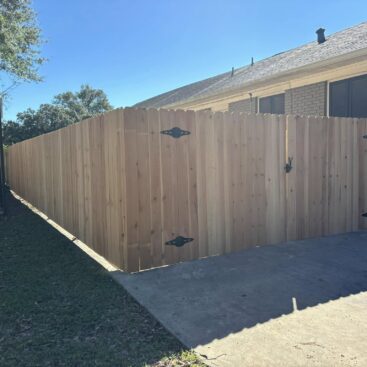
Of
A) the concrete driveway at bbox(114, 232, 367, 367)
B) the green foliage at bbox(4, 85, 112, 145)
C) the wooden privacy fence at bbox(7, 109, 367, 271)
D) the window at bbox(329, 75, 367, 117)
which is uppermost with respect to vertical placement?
the green foliage at bbox(4, 85, 112, 145)

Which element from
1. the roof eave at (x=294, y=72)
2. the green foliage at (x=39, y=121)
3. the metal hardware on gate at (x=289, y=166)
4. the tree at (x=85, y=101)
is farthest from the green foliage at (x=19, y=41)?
the tree at (x=85, y=101)

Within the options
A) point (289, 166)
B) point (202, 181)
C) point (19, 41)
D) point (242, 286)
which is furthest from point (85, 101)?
point (242, 286)

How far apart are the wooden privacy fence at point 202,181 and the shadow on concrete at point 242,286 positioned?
0.41 m

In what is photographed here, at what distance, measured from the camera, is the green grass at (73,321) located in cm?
278

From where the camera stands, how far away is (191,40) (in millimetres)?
14234

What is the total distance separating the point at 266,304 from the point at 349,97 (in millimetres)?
6616

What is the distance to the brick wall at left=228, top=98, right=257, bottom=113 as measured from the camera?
11.3 metres

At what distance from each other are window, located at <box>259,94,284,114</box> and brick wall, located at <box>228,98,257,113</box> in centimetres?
21

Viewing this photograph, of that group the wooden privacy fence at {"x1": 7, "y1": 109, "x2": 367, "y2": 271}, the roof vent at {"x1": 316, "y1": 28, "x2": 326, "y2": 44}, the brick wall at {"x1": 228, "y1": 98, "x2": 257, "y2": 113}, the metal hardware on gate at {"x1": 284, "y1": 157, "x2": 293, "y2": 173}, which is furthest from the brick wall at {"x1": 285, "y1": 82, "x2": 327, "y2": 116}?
the metal hardware on gate at {"x1": 284, "y1": 157, "x2": 293, "y2": 173}

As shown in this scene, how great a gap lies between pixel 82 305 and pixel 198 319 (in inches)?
46.1

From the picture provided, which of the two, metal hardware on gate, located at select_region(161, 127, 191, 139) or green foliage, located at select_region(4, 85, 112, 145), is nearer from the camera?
metal hardware on gate, located at select_region(161, 127, 191, 139)

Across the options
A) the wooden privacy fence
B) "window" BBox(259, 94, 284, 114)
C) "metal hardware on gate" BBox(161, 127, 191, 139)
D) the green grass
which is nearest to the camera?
the green grass

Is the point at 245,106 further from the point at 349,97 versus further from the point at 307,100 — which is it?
the point at 349,97

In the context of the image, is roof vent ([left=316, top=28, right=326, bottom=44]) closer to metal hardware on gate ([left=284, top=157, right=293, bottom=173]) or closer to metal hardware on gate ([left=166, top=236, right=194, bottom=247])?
metal hardware on gate ([left=284, top=157, right=293, bottom=173])
